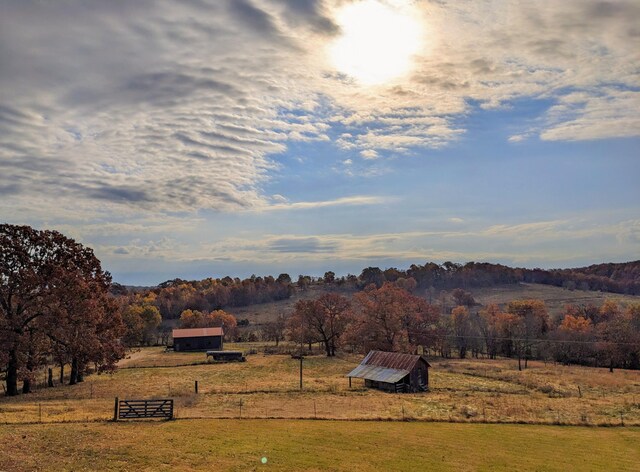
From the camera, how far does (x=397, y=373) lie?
2438 inches

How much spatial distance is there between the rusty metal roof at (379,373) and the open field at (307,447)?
842 inches

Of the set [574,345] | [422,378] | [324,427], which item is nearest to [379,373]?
[422,378]

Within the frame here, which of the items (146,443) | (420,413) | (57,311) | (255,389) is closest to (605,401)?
(420,413)

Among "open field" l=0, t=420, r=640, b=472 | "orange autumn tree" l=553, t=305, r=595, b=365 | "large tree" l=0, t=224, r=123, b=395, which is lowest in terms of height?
"orange autumn tree" l=553, t=305, r=595, b=365

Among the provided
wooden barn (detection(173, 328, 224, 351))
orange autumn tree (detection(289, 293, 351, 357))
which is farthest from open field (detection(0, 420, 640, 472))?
wooden barn (detection(173, 328, 224, 351))

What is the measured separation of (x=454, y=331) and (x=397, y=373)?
213 ft

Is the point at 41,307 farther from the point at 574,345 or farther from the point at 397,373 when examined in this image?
the point at 574,345

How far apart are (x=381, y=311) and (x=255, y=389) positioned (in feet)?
127

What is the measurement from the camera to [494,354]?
111250 millimetres

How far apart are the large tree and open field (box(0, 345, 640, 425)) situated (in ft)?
14.0

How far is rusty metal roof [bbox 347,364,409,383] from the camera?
6097cm

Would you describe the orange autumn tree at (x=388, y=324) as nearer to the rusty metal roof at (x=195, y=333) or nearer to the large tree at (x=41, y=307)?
the rusty metal roof at (x=195, y=333)

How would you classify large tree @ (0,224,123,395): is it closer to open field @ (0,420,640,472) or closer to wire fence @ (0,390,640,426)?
wire fence @ (0,390,640,426)

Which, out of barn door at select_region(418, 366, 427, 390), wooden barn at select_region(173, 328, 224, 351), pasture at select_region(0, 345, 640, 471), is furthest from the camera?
wooden barn at select_region(173, 328, 224, 351)
